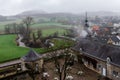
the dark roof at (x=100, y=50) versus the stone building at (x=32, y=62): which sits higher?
the dark roof at (x=100, y=50)

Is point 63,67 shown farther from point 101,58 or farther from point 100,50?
point 100,50

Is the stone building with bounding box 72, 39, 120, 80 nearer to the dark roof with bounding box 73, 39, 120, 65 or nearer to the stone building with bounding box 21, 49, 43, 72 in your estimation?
the dark roof with bounding box 73, 39, 120, 65

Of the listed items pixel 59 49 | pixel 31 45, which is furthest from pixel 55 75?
pixel 31 45

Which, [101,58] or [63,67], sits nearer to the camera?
[63,67]

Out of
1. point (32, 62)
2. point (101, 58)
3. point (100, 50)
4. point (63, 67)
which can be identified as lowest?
point (32, 62)

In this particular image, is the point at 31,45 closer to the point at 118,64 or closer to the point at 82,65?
the point at 82,65

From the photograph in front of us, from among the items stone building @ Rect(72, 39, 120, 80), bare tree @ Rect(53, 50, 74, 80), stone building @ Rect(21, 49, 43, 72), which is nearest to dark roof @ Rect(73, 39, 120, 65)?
stone building @ Rect(72, 39, 120, 80)

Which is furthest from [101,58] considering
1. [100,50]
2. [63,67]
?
[63,67]

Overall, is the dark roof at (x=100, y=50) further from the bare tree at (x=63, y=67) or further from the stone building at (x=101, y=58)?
the bare tree at (x=63, y=67)

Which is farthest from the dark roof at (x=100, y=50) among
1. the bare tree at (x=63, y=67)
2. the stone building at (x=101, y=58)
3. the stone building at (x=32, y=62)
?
the stone building at (x=32, y=62)
